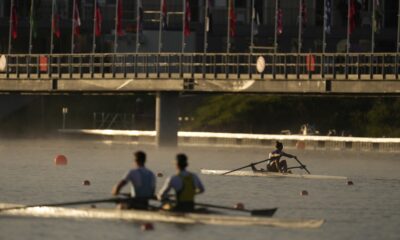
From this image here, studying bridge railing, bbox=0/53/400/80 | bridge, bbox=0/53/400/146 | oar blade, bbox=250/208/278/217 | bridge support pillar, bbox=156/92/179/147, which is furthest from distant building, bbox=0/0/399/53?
oar blade, bbox=250/208/278/217

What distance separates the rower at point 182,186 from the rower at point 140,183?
0.46 m

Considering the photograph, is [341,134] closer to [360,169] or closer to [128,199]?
[360,169]

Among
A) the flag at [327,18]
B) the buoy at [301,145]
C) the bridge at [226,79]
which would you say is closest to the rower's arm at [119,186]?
the bridge at [226,79]

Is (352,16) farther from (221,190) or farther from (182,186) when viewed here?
(182,186)

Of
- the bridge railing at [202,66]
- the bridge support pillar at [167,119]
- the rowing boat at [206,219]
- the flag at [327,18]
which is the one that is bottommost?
the rowing boat at [206,219]

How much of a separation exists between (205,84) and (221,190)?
147 feet

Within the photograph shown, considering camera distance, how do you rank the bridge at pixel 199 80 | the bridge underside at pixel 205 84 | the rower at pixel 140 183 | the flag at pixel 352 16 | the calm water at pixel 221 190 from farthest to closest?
the flag at pixel 352 16 < the bridge at pixel 199 80 < the bridge underside at pixel 205 84 < the calm water at pixel 221 190 < the rower at pixel 140 183

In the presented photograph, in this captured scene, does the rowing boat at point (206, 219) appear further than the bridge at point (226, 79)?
No

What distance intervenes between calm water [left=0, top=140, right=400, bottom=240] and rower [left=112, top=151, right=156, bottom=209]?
0.72 metres

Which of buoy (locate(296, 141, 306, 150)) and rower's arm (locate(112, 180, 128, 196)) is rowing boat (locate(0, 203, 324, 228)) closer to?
rower's arm (locate(112, 180, 128, 196))

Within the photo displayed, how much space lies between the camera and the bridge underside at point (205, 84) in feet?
348

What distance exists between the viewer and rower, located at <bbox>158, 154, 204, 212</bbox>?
47125mm

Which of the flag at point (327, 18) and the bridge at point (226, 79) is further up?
the flag at point (327, 18)

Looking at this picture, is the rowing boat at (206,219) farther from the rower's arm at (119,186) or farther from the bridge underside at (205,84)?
the bridge underside at (205,84)
